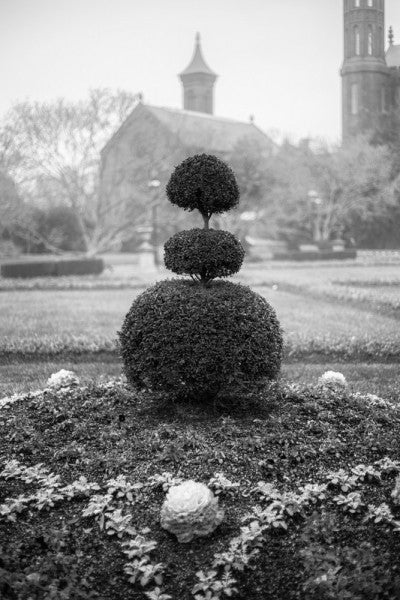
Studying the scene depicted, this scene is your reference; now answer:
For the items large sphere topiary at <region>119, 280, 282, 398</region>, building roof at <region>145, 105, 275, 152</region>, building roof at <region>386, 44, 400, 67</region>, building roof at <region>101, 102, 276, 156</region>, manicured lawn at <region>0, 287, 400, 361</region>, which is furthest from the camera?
building roof at <region>145, 105, 275, 152</region>

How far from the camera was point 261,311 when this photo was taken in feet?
15.1

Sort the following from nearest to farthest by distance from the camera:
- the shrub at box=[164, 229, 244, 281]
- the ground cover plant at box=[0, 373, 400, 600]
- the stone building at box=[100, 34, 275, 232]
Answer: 1. the ground cover plant at box=[0, 373, 400, 600]
2. the shrub at box=[164, 229, 244, 281]
3. the stone building at box=[100, 34, 275, 232]

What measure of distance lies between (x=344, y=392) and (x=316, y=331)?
186 inches

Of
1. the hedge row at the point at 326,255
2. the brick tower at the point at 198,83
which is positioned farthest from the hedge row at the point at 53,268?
the brick tower at the point at 198,83

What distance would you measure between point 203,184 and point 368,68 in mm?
22957

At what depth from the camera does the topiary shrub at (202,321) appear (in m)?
4.39

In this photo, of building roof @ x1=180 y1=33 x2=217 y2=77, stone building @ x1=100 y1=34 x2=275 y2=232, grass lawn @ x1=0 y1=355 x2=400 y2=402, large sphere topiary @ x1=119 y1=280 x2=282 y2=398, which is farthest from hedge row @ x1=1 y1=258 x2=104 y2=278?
building roof @ x1=180 y1=33 x2=217 y2=77

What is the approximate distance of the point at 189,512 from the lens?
10.5 feet

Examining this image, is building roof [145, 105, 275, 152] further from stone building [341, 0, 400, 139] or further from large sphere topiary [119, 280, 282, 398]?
large sphere topiary [119, 280, 282, 398]

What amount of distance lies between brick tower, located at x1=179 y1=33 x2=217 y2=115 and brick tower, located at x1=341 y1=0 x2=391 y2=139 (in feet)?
112

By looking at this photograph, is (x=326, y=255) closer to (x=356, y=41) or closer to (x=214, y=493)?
(x=356, y=41)

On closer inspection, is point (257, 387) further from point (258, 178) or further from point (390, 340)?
point (258, 178)

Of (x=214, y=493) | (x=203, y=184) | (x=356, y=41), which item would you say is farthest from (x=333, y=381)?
(x=356, y=41)

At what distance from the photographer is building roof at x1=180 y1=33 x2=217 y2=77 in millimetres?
66750
